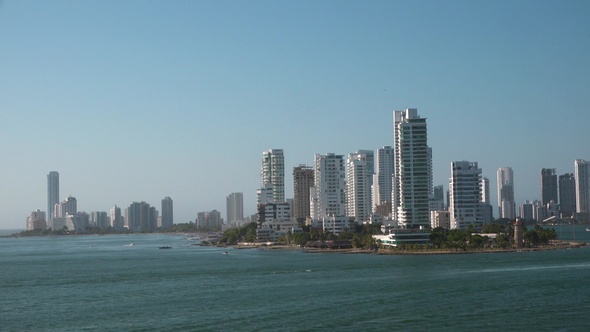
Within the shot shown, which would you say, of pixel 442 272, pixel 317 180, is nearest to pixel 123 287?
pixel 442 272

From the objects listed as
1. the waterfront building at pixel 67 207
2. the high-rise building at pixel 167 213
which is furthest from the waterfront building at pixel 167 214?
the waterfront building at pixel 67 207

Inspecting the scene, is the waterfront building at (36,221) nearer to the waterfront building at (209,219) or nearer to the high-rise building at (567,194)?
the waterfront building at (209,219)

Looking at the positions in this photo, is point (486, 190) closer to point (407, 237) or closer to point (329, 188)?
point (329, 188)

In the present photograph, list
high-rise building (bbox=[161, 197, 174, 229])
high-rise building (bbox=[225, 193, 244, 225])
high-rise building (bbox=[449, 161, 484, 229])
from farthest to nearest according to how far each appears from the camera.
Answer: high-rise building (bbox=[161, 197, 174, 229]) < high-rise building (bbox=[225, 193, 244, 225]) < high-rise building (bbox=[449, 161, 484, 229])

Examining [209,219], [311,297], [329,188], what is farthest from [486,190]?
[311,297]

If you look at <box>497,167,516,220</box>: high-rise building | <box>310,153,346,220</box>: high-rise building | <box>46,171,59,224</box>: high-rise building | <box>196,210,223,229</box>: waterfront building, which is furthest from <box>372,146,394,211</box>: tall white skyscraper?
<box>46,171,59,224</box>: high-rise building

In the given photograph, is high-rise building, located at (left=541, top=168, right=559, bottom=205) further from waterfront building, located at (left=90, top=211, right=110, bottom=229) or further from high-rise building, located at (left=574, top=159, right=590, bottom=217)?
waterfront building, located at (left=90, top=211, right=110, bottom=229)
